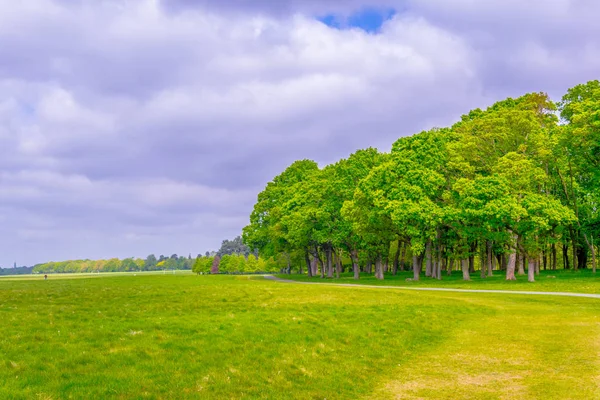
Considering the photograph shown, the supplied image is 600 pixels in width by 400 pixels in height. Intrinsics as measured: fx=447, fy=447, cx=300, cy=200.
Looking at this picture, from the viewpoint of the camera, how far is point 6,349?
1487cm

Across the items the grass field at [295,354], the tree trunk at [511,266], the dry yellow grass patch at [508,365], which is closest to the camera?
the grass field at [295,354]

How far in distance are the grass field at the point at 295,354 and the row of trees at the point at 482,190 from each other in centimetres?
2438

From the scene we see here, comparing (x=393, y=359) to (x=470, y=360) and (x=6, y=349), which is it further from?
(x=6, y=349)

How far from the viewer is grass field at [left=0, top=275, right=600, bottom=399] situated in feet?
40.9

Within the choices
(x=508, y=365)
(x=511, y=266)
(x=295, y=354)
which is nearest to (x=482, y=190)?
(x=511, y=266)

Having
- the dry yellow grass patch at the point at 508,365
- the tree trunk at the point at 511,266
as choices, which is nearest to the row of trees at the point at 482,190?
the tree trunk at the point at 511,266

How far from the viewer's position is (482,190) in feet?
157

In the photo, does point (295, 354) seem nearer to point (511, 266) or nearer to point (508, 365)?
point (508, 365)

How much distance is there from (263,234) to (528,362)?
77338mm

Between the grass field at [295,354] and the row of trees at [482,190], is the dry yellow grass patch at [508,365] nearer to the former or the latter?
the grass field at [295,354]

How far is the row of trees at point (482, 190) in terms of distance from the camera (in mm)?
49094

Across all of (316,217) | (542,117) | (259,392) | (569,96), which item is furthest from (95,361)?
(569,96)

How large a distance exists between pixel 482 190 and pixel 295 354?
3817cm

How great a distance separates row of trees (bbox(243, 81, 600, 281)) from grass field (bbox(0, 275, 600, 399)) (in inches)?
960
